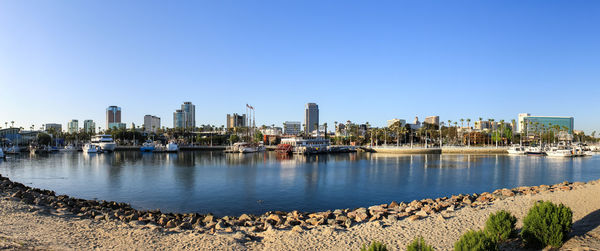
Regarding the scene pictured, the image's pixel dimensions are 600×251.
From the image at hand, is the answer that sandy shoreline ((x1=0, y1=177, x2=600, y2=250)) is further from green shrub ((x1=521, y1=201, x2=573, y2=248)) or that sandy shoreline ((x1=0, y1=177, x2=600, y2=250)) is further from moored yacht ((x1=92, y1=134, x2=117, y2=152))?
moored yacht ((x1=92, y1=134, x2=117, y2=152))

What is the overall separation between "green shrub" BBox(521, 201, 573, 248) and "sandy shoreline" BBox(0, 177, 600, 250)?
44cm

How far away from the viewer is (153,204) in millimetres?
25453

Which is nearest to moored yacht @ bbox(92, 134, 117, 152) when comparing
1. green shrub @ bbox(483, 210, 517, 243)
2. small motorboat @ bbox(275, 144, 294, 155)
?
small motorboat @ bbox(275, 144, 294, 155)

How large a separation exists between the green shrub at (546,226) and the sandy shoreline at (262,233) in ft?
1.46

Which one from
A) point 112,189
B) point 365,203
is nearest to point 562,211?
point 365,203

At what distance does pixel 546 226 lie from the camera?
32.2ft

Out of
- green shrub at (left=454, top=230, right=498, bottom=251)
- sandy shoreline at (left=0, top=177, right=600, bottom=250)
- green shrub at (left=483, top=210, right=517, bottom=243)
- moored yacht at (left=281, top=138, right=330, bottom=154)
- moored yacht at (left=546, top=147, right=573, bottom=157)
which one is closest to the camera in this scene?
green shrub at (left=454, top=230, right=498, bottom=251)

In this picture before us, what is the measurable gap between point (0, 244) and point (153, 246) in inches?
→ 173

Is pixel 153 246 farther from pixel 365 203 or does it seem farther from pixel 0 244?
pixel 365 203

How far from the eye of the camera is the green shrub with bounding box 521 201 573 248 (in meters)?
9.80

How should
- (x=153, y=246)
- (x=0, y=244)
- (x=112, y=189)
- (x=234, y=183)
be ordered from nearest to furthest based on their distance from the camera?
(x=0, y=244), (x=153, y=246), (x=112, y=189), (x=234, y=183)

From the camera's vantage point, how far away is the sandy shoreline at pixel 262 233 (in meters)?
11.6

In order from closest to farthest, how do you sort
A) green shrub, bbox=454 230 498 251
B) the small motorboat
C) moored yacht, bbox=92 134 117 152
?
green shrub, bbox=454 230 498 251 → the small motorboat → moored yacht, bbox=92 134 117 152

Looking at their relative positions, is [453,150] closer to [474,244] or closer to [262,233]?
[262,233]
